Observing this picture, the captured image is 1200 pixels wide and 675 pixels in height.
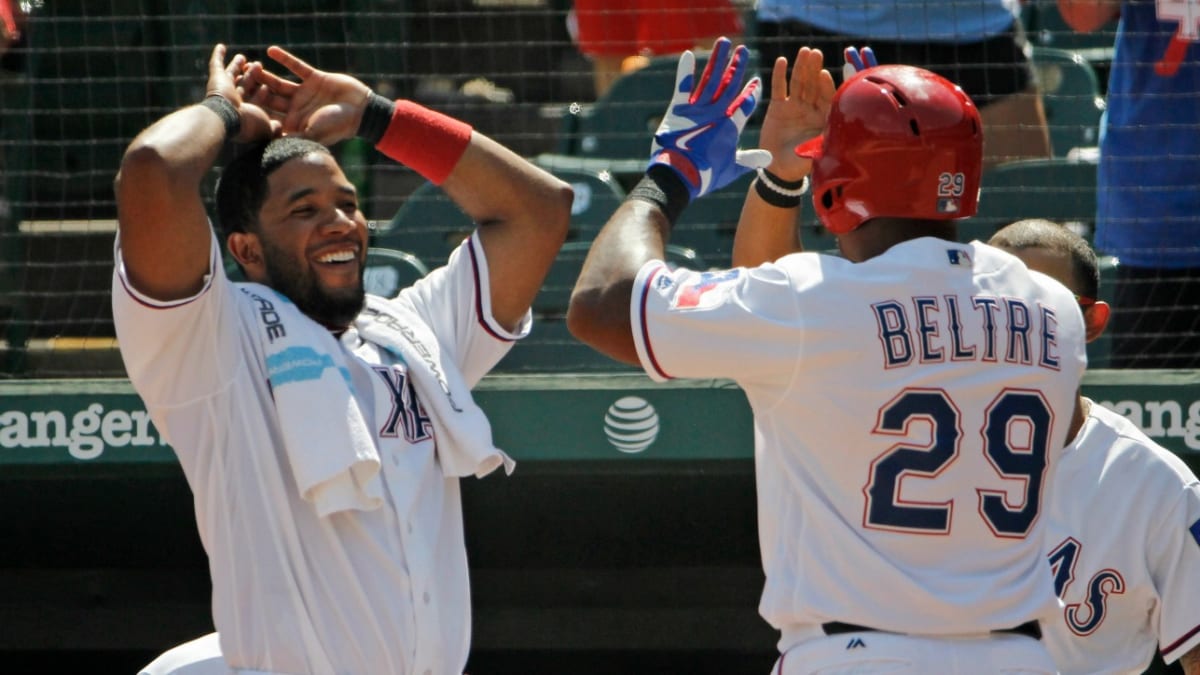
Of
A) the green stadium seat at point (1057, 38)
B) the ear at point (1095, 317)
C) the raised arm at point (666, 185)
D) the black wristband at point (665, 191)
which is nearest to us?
the raised arm at point (666, 185)

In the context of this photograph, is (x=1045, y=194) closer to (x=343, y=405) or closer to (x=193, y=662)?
(x=343, y=405)

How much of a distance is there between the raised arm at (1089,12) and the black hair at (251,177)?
2.79 metres

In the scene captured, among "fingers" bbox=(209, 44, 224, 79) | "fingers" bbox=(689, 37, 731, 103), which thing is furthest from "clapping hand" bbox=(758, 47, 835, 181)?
"fingers" bbox=(209, 44, 224, 79)

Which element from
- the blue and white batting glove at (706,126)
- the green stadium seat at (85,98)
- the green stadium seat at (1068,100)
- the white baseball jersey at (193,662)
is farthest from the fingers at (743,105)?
the green stadium seat at (1068,100)

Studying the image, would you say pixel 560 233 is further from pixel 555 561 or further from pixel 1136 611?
pixel 555 561

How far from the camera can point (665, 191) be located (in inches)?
102

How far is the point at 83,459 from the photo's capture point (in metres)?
4.04

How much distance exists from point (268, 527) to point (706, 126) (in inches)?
38.6

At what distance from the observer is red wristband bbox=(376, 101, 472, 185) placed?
311 centimetres

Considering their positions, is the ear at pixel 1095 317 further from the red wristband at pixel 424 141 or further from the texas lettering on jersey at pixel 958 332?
the red wristband at pixel 424 141

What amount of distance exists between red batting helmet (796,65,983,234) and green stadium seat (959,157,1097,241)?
8.22 ft

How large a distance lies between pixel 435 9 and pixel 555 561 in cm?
275

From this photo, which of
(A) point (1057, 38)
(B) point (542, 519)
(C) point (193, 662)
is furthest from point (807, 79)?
(A) point (1057, 38)

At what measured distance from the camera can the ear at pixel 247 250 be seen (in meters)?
2.99
